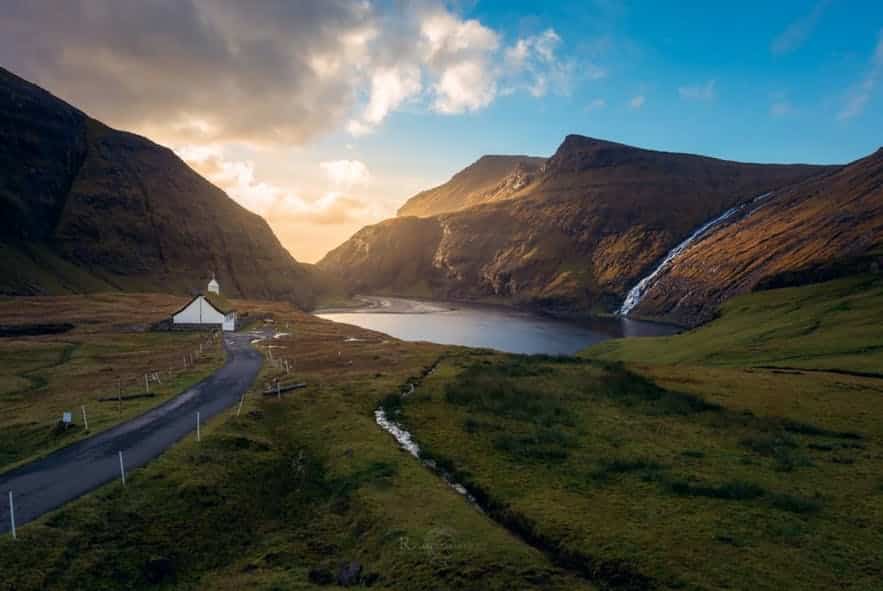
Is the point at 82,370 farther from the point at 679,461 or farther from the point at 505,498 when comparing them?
the point at 679,461

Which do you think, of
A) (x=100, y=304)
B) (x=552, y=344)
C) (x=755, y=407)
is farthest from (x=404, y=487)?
(x=100, y=304)

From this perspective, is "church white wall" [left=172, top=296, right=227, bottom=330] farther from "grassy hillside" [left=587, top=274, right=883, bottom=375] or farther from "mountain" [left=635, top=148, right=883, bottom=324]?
"mountain" [left=635, top=148, right=883, bottom=324]

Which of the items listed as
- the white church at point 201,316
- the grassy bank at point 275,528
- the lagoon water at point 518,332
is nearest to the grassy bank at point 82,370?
the white church at point 201,316

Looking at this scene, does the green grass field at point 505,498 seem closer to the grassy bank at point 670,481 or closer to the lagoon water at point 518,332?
the grassy bank at point 670,481

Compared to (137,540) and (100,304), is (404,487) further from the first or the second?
(100,304)

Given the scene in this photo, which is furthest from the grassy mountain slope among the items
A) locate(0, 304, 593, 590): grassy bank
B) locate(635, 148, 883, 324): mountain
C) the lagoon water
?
locate(635, 148, 883, 324): mountain
